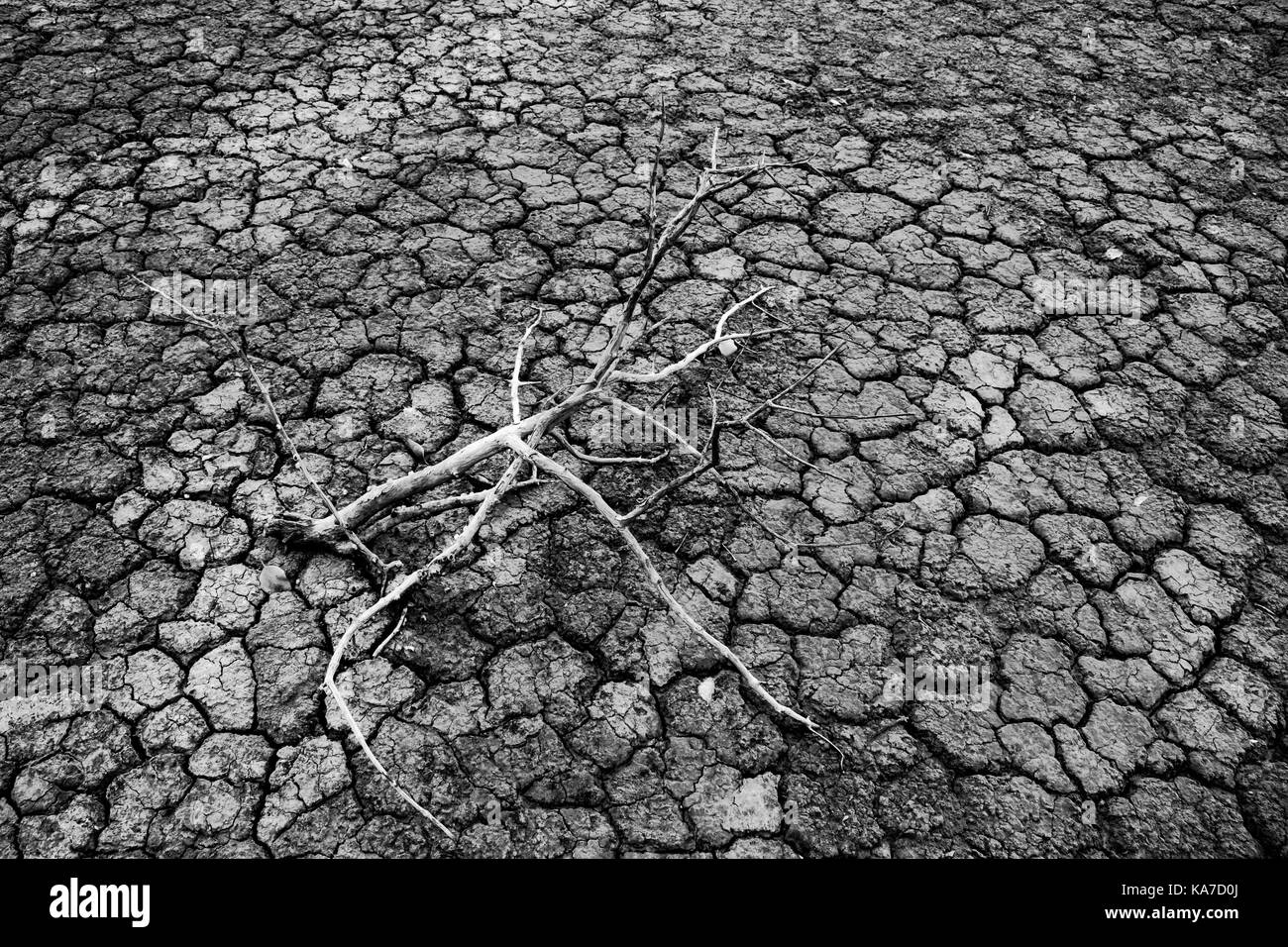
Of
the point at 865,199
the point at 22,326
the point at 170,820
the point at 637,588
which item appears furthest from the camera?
the point at 865,199

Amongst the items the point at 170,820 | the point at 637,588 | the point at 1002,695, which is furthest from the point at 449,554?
the point at 1002,695

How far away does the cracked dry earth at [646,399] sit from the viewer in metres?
2.41

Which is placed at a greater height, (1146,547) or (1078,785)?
(1146,547)

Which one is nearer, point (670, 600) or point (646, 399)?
point (670, 600)

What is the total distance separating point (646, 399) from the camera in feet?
10.9

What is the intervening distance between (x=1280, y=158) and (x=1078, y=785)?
3477 mm

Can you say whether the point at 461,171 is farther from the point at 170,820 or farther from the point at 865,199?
the point at 170,820

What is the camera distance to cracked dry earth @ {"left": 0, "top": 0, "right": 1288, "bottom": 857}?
2414 millimetres

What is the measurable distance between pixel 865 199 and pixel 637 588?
2.25 metres

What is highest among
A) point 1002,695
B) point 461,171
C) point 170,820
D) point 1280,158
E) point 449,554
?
point 1280,158

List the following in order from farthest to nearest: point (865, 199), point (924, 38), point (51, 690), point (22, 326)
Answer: point (924, 38) → point (865, 199) → point (22, 326) → point (51, 690)

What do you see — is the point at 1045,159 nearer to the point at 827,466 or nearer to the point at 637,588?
the point at 827,466

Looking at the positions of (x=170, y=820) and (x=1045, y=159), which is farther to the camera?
(x=1045, y=159)

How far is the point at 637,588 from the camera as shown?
2.82 m
